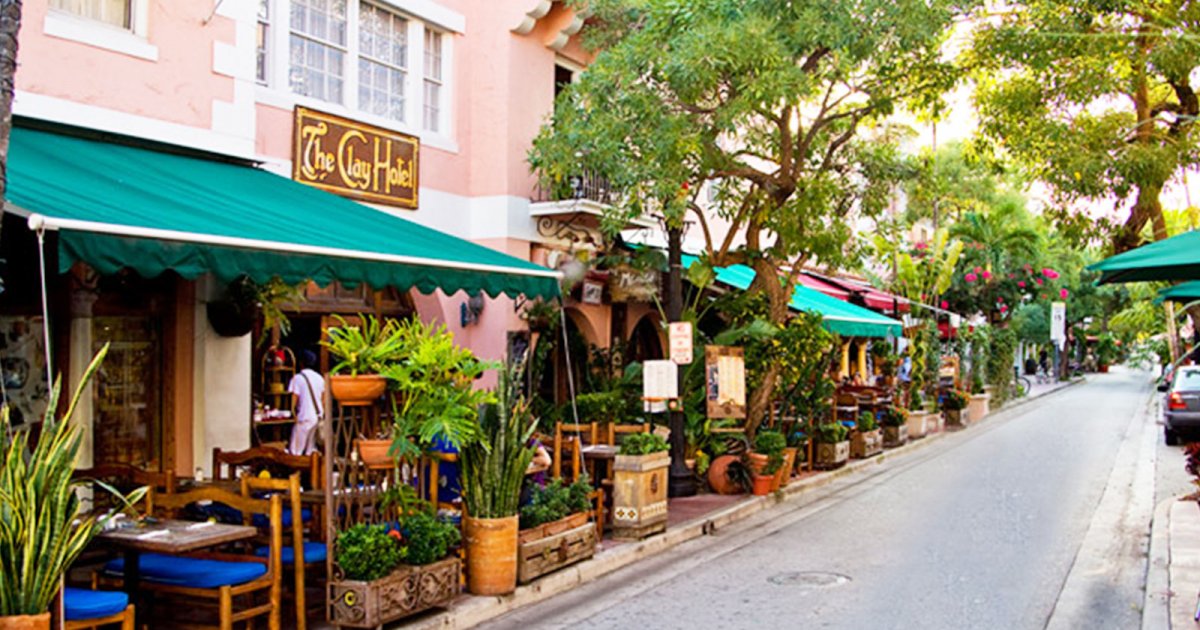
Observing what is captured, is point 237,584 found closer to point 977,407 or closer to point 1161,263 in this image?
point 1161,263

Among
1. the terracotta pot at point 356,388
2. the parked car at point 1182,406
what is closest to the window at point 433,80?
the terracotta pot at point 356,388

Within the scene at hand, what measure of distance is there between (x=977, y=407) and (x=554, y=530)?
22.7 m

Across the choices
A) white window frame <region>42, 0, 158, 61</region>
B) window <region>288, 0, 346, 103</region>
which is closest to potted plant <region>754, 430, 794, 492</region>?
window <region>288, 0, 346, 103</region>

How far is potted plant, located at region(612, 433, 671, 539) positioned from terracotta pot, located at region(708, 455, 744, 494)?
325cm

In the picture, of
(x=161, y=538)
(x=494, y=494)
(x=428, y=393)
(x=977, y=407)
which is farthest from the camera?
(x=977, y=407)

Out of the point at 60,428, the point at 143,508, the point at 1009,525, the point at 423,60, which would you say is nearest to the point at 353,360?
the point at 143,508

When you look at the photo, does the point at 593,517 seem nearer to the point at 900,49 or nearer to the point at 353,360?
the point at 353,360

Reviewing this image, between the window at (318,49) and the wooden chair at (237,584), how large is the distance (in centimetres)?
597

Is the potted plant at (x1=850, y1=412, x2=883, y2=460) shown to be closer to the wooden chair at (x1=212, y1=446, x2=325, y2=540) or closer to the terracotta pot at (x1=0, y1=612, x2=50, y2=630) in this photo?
the wooden chair at (x1=212, y1=446, x2=325, y2=540)

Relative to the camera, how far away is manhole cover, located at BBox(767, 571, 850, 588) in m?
9.30

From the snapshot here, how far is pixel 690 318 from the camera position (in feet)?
49.4

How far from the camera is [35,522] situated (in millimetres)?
5160

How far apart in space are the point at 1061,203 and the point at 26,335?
11792 mm

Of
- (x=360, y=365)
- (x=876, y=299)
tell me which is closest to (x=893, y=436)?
(x=876, y=299)
